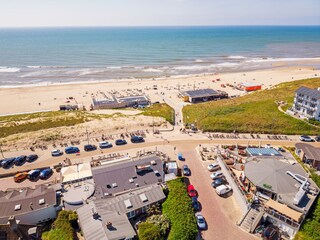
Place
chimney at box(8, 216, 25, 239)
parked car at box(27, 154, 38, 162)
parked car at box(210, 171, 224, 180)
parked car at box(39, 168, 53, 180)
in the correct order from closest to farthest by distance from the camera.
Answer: chimney at box(8, 216, 25, 239)
parked car at box(210, 171, 224, 180)
parked car at box(39, 168, 53, 180)
parked car at box(27, 154, 38, 162)

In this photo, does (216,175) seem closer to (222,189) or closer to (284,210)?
(222,189)

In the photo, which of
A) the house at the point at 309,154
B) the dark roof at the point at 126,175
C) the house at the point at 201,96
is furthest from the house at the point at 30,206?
the house at the point at 201,96

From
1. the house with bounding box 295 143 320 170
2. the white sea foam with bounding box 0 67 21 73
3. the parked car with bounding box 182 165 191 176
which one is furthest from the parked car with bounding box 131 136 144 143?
the white sea foam with bounding box 0 67 21 73

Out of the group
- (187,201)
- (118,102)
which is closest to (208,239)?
(187,201)

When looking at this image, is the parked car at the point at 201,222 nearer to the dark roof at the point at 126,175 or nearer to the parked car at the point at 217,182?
the parked car at the point at 217,182

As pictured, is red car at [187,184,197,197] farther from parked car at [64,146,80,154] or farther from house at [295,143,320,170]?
parked car at [64,146,80,154]

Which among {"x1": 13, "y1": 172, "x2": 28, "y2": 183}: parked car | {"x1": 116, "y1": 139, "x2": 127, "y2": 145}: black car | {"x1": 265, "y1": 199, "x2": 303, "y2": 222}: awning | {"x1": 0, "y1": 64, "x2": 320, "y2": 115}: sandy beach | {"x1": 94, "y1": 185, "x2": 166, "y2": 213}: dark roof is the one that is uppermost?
{"x1": 265, "y1": 199, "x2": 303, "y2": 222}: awning

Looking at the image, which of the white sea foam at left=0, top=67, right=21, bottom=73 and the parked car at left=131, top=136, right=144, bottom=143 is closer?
the parked car at left=131, top=136, right=144, bottom=143
